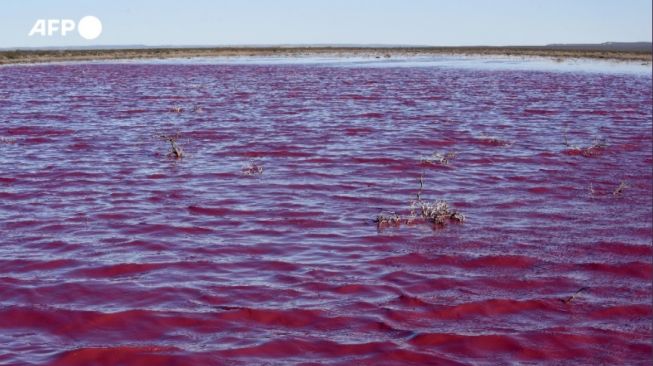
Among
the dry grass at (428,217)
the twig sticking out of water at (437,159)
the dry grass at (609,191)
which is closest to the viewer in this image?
the dry grass at (428,217)

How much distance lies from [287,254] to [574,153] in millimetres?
8595

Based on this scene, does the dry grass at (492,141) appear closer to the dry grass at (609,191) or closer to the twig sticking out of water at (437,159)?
the twig sticking out of water at (437,159)

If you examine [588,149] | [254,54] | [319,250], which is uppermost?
[254,54]

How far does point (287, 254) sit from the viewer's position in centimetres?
760

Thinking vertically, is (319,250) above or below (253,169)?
below

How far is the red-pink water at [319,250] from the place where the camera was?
5.43 metres

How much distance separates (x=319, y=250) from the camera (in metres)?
7.75

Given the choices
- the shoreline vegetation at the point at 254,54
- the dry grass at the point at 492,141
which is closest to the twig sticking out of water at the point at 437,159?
the dry grass at the point at 492,141

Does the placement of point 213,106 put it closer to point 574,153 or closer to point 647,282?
point 574,153

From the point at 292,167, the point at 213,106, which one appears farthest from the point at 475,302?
the point at 213,106

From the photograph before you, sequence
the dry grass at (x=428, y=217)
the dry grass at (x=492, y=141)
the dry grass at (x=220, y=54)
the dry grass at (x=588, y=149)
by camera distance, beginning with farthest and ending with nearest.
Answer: the dry grass at (x=220, y=54), the dry grass at (x=492, y=141), the dry grass at (x=588, y=149), the dry grass at (x=428, y=217)

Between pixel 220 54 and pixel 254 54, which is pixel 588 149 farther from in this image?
pixel 254 54

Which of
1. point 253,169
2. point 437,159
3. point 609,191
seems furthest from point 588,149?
point 253,169

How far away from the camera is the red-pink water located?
543cm
